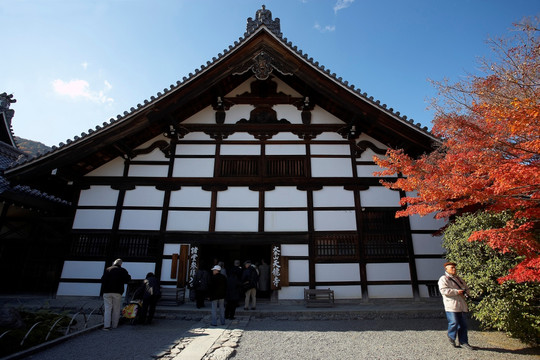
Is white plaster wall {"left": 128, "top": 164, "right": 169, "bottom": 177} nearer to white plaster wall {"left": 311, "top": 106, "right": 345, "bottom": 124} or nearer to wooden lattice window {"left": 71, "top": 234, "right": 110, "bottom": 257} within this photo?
wooden lattice window {"left": 71, "top": 234, "right": 110, "bottom": 257}

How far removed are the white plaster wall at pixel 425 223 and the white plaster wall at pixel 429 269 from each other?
112 centimetres

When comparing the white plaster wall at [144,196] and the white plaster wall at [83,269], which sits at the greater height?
the white plaster wall at [144,196]

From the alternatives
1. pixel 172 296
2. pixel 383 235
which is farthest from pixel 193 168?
pixel 383 235

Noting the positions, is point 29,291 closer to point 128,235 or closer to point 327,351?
point 128,235

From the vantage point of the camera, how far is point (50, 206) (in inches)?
443

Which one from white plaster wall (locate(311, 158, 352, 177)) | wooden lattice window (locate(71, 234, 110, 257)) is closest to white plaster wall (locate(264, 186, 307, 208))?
white plaster wall (locate(311, 158, 352, 177))

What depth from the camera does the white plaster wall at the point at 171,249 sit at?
31.2 feet

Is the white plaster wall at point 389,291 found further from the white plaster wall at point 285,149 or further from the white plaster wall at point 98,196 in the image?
the white plaster wall at point 98,196

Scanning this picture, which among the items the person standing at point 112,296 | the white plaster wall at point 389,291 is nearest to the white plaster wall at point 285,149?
the white plaster wall at point 389,291

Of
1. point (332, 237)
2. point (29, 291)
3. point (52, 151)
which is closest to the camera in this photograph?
point (52, 151)

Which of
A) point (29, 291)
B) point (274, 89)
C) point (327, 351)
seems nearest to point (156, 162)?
point (274, 89)

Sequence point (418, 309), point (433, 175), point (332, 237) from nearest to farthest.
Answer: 1. point (433, 175)
2. point (418, 309)
3. point (332, 237)

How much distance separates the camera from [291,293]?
30.1ft

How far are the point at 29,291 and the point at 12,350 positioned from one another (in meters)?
7.49
